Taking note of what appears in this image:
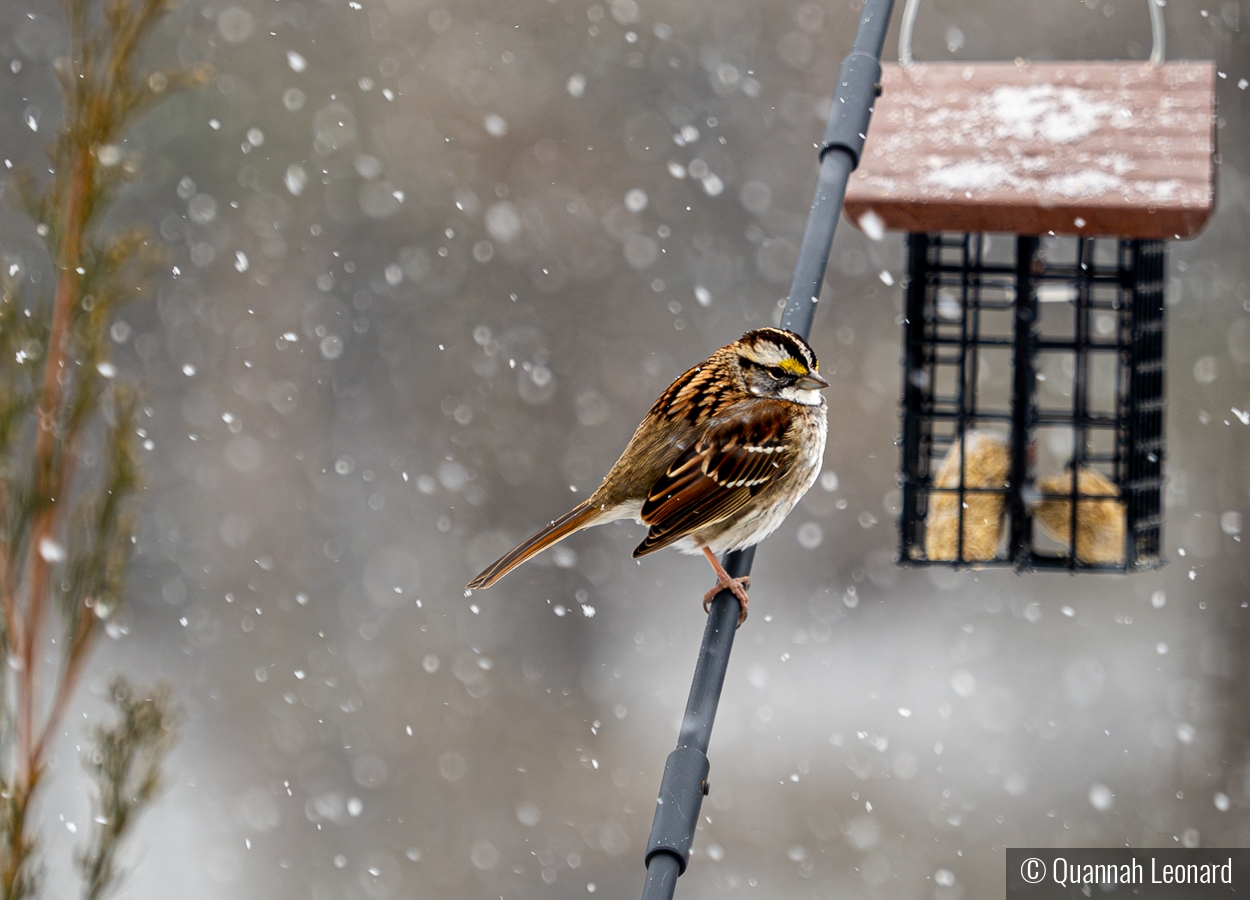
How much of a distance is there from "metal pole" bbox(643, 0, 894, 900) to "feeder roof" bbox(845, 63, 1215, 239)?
22.0 inches

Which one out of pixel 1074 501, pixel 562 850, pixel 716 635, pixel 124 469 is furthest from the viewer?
pixel 562 850

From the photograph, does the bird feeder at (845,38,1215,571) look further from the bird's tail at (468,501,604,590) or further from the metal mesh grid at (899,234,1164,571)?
the bird's tail at (468,501,604,590)

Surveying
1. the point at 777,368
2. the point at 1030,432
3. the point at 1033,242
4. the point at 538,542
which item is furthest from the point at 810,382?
the point at 1030,432

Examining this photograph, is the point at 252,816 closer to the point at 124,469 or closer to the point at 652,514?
the point at 124,469

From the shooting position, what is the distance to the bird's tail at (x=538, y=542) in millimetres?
2465

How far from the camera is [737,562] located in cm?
243

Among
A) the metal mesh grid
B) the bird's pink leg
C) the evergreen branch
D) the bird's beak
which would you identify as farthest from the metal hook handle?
the evergreen branch

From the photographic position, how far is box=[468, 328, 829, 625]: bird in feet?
9.06

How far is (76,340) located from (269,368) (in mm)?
5254

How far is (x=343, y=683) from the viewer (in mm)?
8469

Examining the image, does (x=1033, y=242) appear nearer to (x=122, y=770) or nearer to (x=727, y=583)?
(x=727, y=583)

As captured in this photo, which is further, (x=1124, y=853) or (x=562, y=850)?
(x=562, y=850)

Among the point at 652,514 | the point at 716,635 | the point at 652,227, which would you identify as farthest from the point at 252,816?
the point at 716,635

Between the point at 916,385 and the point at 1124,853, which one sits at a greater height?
the point at 916,385
